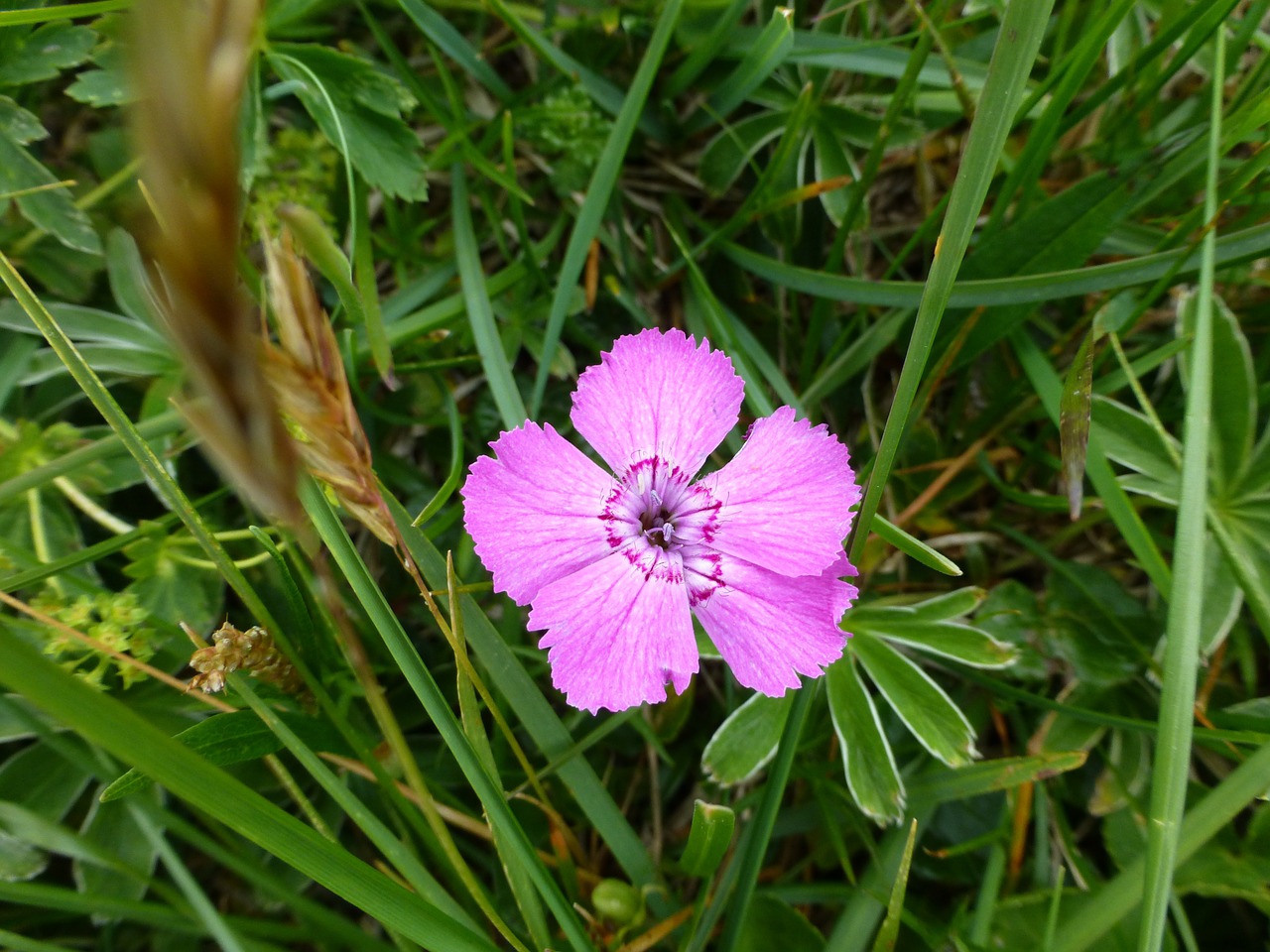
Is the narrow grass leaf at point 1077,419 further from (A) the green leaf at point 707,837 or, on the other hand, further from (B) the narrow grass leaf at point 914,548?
(A) the green leaf at point 707,837

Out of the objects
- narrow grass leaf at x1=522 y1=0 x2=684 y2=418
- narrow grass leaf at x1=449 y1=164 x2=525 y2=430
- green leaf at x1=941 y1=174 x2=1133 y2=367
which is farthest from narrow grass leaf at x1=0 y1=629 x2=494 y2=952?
green leaf at x1=941 y1=174 x2=1133 y2=367

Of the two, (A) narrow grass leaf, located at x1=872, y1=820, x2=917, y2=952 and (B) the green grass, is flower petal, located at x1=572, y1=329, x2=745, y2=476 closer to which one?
(B) the green grass

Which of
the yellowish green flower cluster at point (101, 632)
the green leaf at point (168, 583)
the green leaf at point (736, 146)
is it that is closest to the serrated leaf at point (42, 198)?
the green leaf at point (168, 583)

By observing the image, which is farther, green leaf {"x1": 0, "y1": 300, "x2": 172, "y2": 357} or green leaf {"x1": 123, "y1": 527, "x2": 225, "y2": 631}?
green leaf {"x1": 0, "y1": 300, "x2": 172, "y2": 357}

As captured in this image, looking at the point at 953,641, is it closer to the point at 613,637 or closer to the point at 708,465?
the point at 708,465

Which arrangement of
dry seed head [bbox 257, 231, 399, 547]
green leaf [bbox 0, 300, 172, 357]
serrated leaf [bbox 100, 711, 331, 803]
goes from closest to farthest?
1. dry seed head [bbox 257, 231, 399, 547]
2. serrated leaf [bbox 100, 711, 331, 803]
3. green leaf [bbox 0, 300, 172, 357]

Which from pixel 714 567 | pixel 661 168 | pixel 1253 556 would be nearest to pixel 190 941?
pixel 714 567
